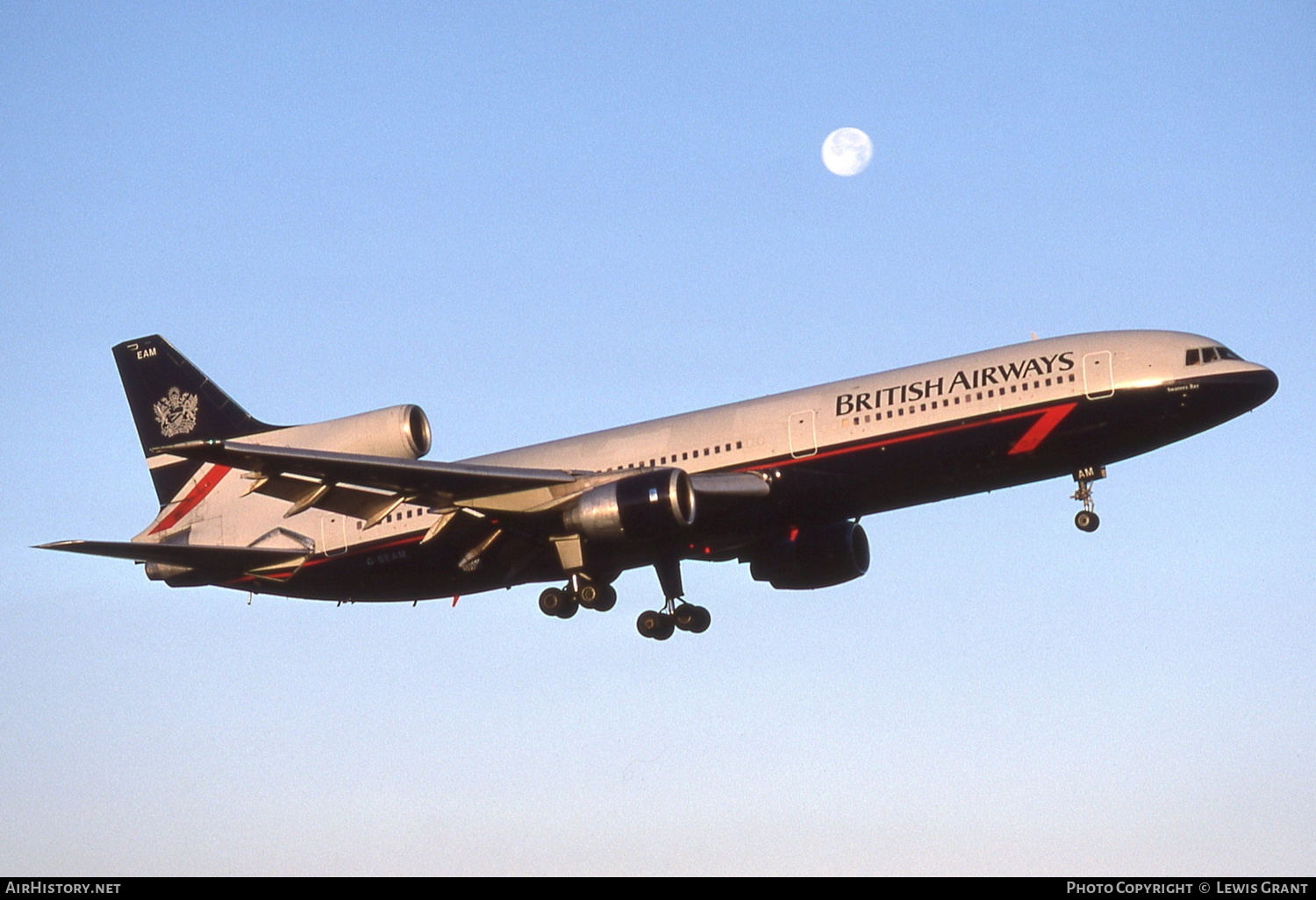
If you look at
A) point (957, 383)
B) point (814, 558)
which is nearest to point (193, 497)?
point (814, 558)

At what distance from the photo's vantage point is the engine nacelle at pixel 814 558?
40688 mm

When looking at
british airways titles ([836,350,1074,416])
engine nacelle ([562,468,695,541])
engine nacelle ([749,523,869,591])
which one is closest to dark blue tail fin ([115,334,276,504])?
engine nacelle ([562,468,695,541])

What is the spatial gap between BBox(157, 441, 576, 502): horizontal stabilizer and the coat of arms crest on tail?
939 centimetres

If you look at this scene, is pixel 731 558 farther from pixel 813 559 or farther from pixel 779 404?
pixel 779 404

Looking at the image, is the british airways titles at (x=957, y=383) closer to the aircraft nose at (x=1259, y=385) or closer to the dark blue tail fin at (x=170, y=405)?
the aircraft nose at (x=1259, y=385)

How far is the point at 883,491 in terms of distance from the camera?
34688mm

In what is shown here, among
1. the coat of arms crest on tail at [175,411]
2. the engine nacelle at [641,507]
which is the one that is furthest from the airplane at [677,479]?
the coat of arms crest on tail at [175,411]

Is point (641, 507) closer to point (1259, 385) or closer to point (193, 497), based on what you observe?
point (1259, 385)

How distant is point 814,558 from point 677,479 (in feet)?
26.6

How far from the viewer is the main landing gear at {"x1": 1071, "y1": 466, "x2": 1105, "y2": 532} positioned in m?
34.7

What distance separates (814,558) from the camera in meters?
40.8

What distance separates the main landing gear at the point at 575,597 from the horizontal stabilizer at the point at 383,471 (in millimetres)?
2895

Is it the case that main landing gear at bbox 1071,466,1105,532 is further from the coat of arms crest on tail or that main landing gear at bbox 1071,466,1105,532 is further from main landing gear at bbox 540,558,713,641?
the coat of arms crest on tail
